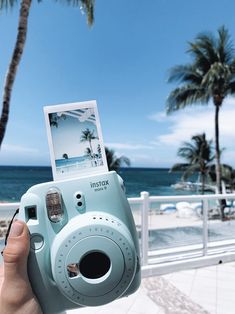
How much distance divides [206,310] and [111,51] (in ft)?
42.0

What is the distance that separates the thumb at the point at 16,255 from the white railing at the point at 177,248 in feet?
7.53

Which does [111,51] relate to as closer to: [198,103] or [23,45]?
[198,103]

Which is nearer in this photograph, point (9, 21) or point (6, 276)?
point (6, 276)

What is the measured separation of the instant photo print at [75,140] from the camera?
60 centimetres

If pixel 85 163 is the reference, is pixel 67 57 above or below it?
above

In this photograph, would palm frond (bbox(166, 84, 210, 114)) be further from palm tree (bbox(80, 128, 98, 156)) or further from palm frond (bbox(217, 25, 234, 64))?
palm tree (bbox(80, 128, 98, 156))

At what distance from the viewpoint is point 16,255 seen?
54 cm

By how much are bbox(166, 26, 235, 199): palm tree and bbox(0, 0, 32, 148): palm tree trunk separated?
273 inches

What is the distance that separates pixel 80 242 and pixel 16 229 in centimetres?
15

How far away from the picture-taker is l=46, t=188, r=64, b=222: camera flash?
0.57 meters

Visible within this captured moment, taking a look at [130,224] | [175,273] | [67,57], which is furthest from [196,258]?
[67,57]

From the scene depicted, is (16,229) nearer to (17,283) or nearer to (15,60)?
(17,283)

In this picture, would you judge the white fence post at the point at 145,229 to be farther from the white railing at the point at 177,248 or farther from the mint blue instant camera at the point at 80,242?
the mint blue instant camera at the point at 80,242

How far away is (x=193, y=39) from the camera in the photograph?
10.3 metres
